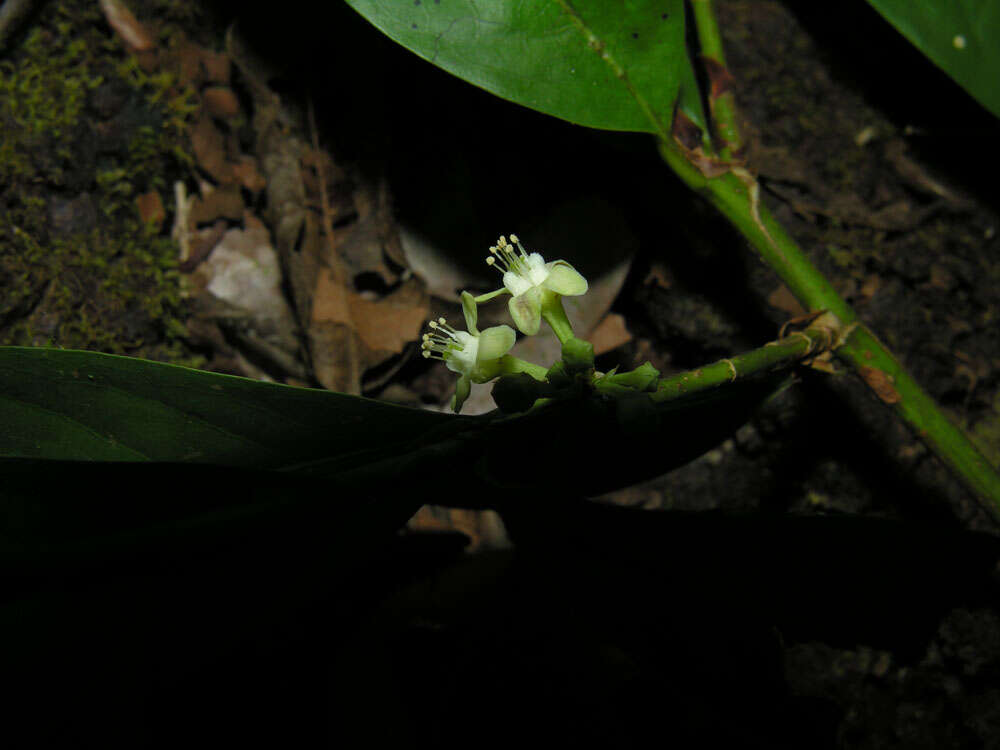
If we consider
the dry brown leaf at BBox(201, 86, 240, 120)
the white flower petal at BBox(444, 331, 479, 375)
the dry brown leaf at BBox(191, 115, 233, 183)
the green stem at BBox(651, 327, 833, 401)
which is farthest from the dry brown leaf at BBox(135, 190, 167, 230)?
the green stem at BBox(651, 327, 833, 401)

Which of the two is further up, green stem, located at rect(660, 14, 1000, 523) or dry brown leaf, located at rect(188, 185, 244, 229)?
dry brown leaf, located at rect(188, 185, 244, 229)

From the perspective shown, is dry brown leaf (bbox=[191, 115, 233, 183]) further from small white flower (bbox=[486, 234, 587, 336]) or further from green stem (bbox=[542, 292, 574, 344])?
green stem (bbox=[542, 292, 574, 344])

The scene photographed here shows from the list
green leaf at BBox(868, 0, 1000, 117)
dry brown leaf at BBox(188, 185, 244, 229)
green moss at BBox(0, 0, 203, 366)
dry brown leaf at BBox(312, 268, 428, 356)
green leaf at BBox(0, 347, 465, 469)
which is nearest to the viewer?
green leaf at BBox(0, 347, 465, 469)

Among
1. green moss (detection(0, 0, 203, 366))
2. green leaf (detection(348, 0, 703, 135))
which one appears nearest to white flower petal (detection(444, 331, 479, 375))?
green leaf (detection(348, 0, 703, 135))

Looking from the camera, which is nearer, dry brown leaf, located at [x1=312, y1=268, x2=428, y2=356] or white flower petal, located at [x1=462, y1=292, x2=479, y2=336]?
white flower petal, located at [x1=462, y1=292, x2=479, y2=336]

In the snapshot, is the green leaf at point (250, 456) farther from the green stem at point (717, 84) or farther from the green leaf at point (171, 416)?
the green stem at point (717, 84)

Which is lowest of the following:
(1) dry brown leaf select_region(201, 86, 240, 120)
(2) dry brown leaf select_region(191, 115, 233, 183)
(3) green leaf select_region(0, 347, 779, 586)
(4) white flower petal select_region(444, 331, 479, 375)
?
(3) green leaf select_region(0, 347, 779, 586)

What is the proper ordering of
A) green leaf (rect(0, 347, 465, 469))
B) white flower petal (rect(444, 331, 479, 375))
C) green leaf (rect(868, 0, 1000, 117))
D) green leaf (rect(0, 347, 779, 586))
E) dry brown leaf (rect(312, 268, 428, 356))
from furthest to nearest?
dry brown leaf (rect(312, 268, 428, 356))
green leaf (rect(868, 0, 1000, 117))
white flower petal (rect(444, 331, 479, 375))
green leaf (rect(0, 347, 465, 469))
green leaf (rect(0, 347, 779, 586))

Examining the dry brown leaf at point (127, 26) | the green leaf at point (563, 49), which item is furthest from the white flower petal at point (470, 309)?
the dry brown leaf at point (127, 26)
